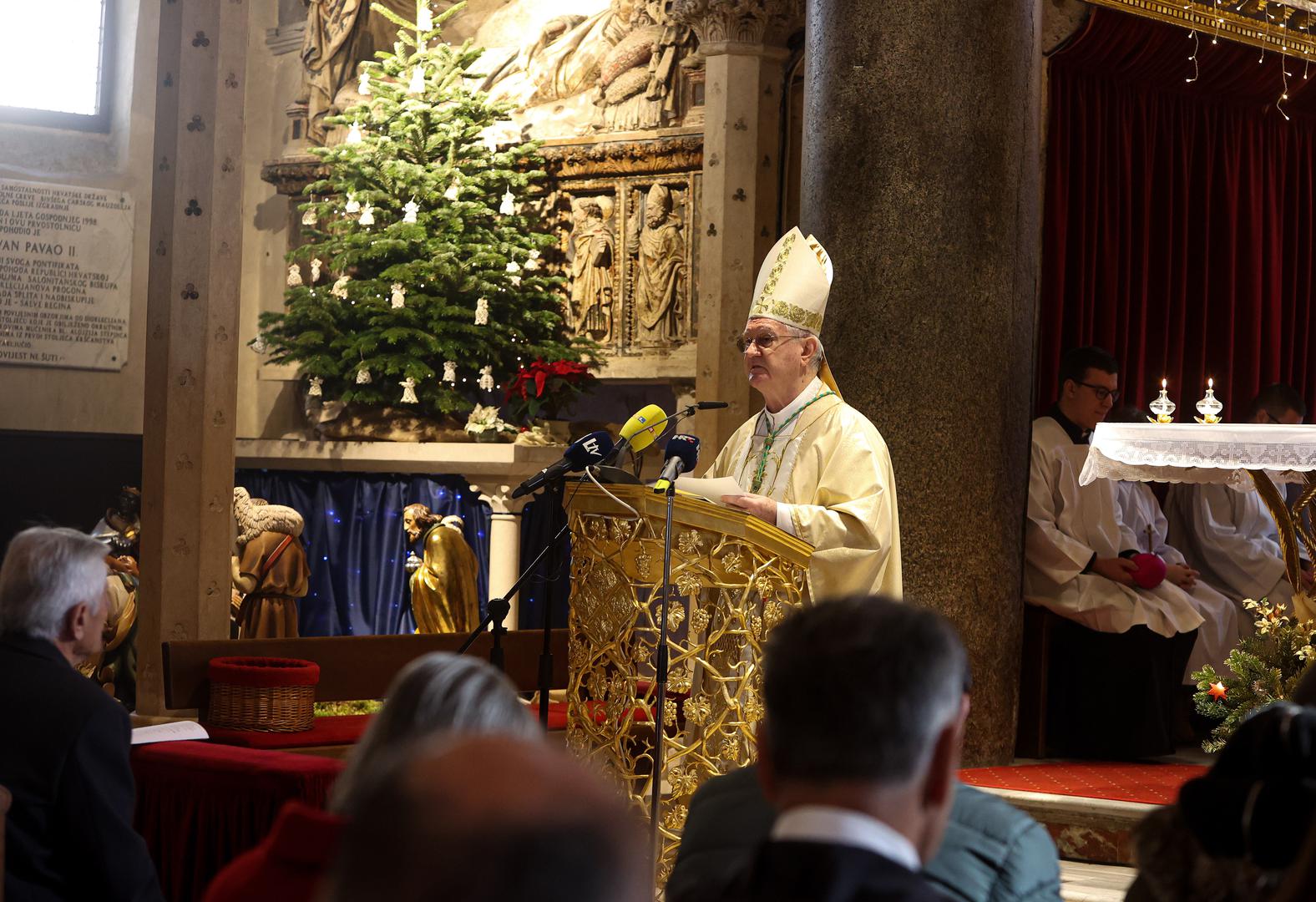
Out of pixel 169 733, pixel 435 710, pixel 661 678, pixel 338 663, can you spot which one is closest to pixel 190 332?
pixel 338 663

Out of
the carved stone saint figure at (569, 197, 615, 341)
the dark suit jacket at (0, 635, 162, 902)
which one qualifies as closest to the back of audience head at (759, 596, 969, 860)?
the dark suit jacket at (0, 635, 162, 902)

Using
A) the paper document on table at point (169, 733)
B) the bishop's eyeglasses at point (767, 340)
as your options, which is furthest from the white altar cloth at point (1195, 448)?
the paper document on table at point (169, 733)

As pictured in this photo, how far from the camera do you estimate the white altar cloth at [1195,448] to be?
4.95 m

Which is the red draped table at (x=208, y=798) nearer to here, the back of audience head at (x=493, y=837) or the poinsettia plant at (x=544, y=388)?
the back of audience head at (x=493, y=837)

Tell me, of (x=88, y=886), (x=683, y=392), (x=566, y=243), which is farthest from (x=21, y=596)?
(x=566, y=243)

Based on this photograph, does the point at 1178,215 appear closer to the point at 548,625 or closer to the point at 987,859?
the point at 548,625

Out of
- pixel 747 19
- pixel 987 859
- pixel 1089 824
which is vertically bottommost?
pixel 1089 824

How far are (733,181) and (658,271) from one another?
60.3 inches

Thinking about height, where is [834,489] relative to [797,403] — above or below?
below

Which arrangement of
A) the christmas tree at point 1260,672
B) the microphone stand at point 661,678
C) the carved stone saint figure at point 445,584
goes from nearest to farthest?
the microphone stand at point 661,678 < the christmas tree at point 1260,672 < the carved stone saint figure at point 445,584

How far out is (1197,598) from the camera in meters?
6.47

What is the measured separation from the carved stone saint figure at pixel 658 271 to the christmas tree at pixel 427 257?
476 mm

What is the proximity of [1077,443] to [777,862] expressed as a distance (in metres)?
5.51

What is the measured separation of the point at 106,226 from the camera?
11297mm
